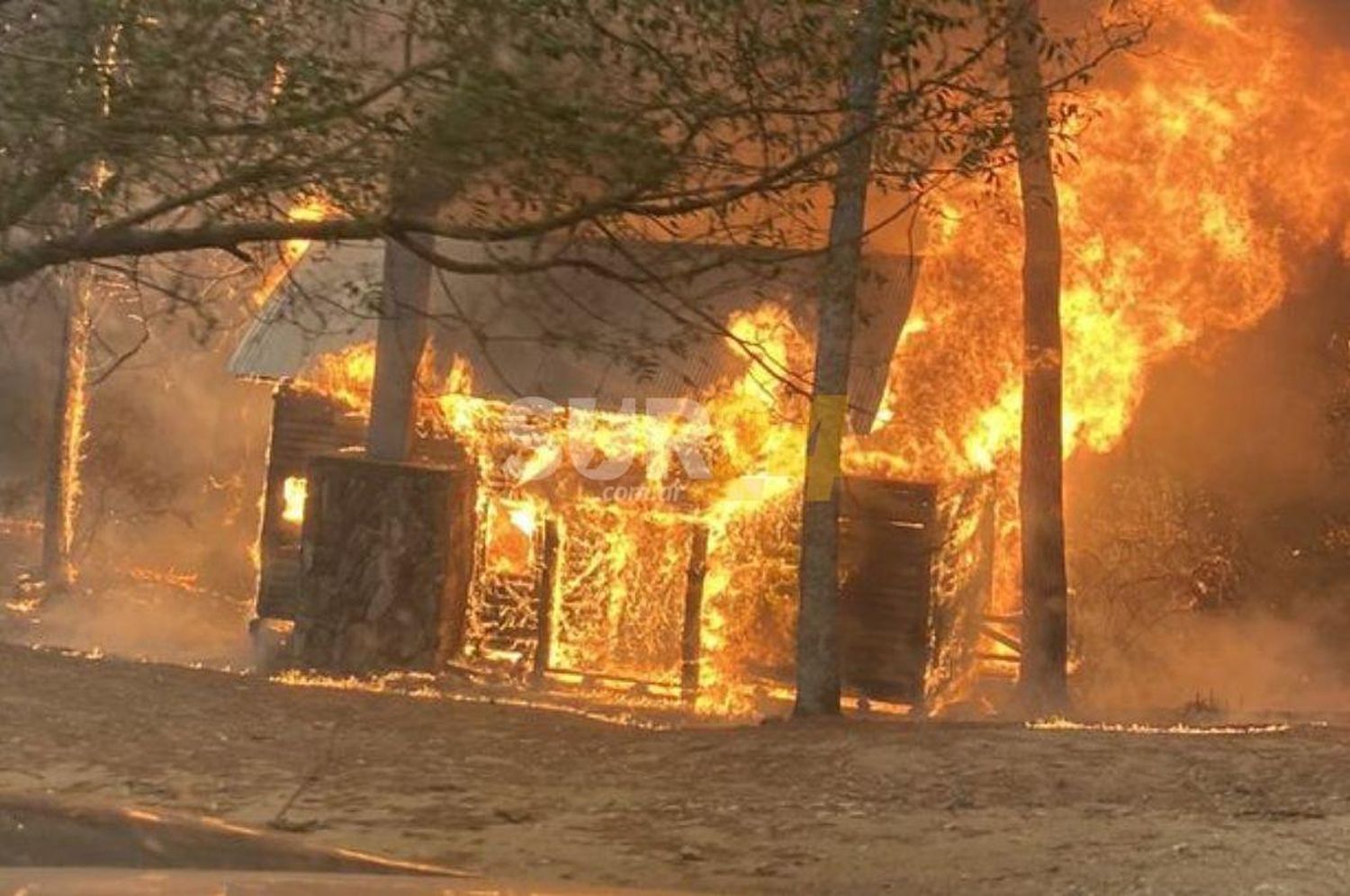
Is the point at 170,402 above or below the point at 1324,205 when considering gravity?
below

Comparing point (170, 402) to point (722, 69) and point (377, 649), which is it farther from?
point (722, 69)

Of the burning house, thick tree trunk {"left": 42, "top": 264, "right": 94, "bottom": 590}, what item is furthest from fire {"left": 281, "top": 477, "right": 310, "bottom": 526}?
thick tree trunk {"left": 42, "top": 264, "right": 94, "bottom": 590}

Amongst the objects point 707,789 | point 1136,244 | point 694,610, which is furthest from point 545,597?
point 707,789

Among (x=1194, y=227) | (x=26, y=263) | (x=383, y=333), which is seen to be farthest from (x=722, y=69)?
(x=1194, y=227)

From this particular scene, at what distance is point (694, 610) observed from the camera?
58.9ft

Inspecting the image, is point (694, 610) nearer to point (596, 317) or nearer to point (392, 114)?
point (596, 317)

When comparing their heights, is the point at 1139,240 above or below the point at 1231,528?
above

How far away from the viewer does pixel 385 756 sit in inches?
408

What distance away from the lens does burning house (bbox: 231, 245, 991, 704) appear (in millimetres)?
17297

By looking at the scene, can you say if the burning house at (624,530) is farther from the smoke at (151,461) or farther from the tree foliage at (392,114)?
the smoke at (151,461)

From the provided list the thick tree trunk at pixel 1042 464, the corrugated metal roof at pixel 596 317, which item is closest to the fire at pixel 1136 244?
the corrugated metal roof at pixel 596 317

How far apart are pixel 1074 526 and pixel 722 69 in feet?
53.7

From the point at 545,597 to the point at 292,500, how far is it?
12.5 ft

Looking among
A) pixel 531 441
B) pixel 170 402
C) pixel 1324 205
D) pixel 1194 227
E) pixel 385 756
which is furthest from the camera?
pixel 170 402
